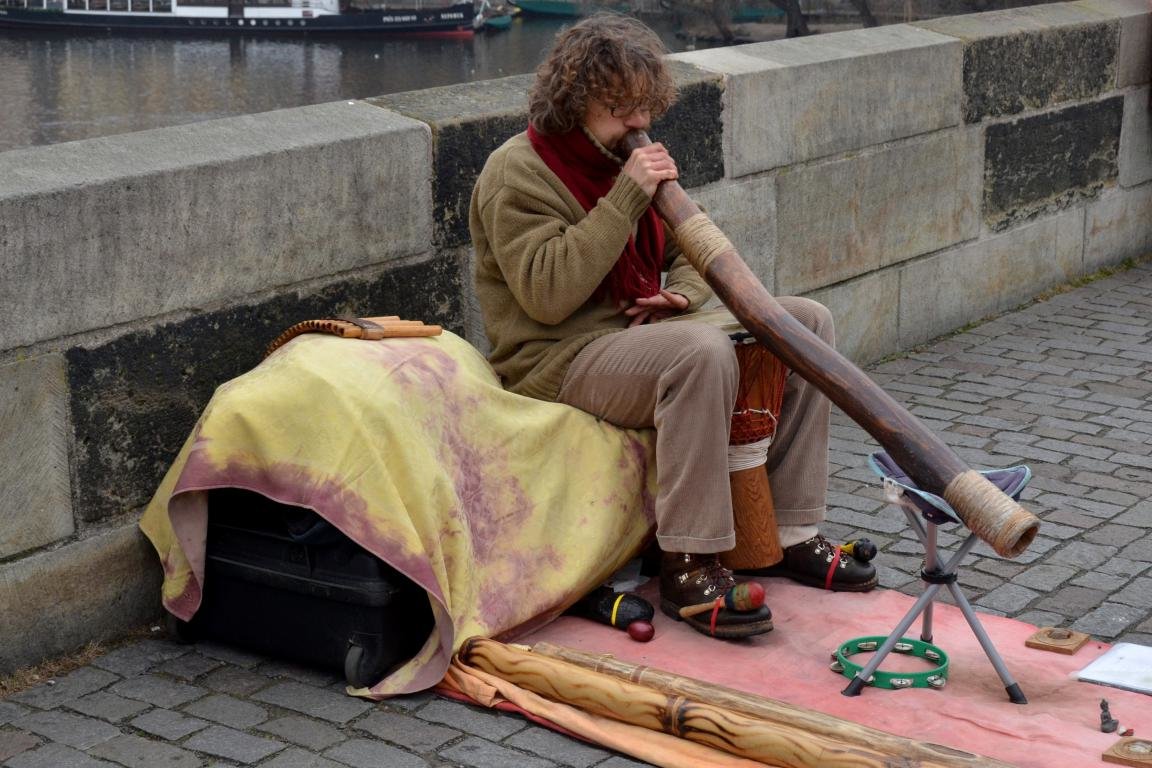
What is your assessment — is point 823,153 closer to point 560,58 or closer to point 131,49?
point 560,58

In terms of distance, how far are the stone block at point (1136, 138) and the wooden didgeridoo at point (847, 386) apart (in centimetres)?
445

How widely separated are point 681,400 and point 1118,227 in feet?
15.6

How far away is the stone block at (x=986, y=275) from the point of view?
20.3ft

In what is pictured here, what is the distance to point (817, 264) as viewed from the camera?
18.6 feet

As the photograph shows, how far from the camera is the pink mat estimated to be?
301 cm

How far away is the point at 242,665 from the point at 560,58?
154 centimetres

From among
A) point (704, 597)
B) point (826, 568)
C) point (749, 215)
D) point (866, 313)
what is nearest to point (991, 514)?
point (704, 597)

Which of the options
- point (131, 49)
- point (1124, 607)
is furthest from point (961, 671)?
point (131, 49)

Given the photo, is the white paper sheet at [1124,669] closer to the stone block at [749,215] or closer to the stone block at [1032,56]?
the stone block at [749,215]

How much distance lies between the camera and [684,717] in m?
3.00

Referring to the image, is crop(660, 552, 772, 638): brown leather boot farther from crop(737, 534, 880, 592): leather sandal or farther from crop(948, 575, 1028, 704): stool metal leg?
crop(948, 575, 1028, 704): stool metal leg

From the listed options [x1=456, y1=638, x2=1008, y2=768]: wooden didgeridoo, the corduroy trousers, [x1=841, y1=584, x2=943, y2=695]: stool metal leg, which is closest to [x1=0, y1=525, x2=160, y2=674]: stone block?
[x1=456, y1=638, x2=1008, y2=768]: wooden didgeridoo

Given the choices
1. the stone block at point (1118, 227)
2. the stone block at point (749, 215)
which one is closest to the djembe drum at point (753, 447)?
A: the stone block at point (749, 215)

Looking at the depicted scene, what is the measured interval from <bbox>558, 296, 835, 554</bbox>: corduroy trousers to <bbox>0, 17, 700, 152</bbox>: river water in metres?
37.7
